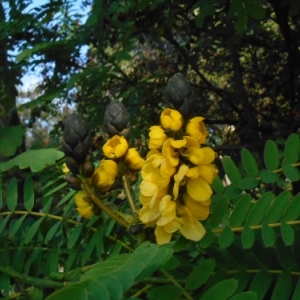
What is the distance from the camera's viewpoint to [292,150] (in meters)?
1.08

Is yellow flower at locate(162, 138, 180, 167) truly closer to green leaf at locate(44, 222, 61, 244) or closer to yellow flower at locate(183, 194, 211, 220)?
yellow flower at locate(183, 194, 211, 220)

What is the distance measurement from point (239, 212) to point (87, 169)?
25 centimetres

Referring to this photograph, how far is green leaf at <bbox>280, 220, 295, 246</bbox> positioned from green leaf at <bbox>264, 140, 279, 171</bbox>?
0.17m

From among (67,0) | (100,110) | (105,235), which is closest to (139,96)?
A: (100,110)

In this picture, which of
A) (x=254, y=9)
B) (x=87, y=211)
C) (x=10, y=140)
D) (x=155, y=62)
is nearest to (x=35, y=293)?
(x=87, y=211)

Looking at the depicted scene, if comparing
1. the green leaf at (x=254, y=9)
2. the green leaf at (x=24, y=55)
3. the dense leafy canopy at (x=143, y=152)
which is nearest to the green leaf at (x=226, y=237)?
the dense leafy canopy at (x=143, y=152)

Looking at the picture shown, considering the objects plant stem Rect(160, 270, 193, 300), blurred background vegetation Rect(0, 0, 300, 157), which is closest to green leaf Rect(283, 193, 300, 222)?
plant stem Rect(160, 270, 193, 300)

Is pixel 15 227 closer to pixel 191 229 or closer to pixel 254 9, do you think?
pixel 191 229

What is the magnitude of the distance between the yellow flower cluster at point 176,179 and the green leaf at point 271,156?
0.22m

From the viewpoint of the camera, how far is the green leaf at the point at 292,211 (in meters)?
0.96

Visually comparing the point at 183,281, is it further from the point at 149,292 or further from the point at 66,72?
the point at 66,72

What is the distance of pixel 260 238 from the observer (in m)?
1.01

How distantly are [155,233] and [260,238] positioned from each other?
197mm

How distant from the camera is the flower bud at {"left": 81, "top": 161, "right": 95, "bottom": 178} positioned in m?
0.94
